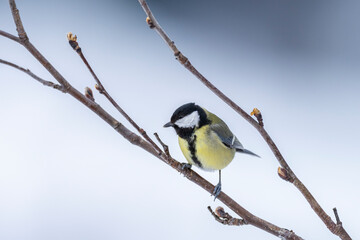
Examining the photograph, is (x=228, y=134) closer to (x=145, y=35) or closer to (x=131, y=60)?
(x=131, y=60)

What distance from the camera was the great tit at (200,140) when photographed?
1.19m

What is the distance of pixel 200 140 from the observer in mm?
1209

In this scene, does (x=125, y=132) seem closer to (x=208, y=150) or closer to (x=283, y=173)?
(x=283, y=173)

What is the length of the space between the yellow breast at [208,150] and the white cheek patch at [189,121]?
0.08ft

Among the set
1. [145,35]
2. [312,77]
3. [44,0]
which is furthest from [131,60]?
[312,77]

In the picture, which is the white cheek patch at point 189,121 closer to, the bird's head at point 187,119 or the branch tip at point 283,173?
the bird's head at point 187,119

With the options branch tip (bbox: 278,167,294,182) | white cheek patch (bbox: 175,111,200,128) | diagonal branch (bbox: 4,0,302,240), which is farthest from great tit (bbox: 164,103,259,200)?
branch tip (bbox: 278,167,294,182)

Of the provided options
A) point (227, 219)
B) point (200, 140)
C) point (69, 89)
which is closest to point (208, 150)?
point (200, 140)

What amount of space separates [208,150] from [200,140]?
37 mm

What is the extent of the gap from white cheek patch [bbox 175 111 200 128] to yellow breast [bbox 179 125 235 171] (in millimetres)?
25

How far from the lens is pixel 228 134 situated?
1276mm

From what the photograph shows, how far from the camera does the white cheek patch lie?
1.19 metres

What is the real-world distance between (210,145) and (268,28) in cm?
269

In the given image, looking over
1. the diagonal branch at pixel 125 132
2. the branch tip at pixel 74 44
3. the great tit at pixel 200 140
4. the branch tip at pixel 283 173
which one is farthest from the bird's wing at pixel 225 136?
the branch tip at pixel 74 44
